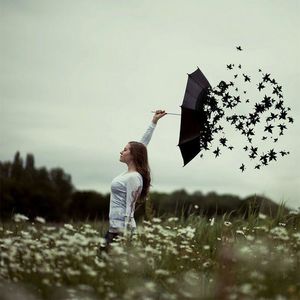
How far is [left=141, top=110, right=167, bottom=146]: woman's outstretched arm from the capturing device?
27.8 ft

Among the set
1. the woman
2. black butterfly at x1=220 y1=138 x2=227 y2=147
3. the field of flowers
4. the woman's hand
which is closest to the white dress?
the woman

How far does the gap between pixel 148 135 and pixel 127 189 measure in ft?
3.62

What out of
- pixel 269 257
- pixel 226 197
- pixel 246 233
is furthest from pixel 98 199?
pixel 269 257

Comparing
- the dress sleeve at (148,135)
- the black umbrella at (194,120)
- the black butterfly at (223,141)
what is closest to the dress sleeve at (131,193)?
the dress sleeve at (148,135)

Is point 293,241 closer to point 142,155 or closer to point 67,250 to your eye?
point 142,155

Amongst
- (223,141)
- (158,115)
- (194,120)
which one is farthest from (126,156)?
(223,141)

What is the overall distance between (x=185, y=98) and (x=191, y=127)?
1.43ft

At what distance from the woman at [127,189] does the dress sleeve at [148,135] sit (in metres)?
0.43

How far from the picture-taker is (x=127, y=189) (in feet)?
25.3

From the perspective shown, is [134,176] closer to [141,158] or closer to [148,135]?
[141,158]

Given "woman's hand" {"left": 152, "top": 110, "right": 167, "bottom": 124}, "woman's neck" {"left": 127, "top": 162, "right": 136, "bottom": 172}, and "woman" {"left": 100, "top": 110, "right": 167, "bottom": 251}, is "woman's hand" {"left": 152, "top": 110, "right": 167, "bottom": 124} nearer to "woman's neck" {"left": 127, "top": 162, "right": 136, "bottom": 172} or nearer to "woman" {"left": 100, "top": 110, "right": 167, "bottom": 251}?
"woman" {"left": 100, "top": 110, "right": 167, "bottom": 251}

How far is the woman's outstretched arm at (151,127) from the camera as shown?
8.48 metres

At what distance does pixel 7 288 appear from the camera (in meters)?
5.68

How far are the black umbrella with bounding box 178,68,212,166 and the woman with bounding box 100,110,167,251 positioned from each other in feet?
3.34
